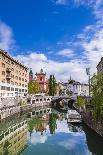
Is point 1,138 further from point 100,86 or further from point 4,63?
point 4,63

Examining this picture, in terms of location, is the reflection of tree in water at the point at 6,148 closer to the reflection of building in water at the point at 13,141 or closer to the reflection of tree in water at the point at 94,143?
the reflection of building in water at the point at 13,141

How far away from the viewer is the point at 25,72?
144 m

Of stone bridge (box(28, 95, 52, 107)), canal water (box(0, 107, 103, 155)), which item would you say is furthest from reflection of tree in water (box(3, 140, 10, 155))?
stone bridge (box(28, 95, 52, 107))

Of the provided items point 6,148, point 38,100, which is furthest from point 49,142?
point 38,100

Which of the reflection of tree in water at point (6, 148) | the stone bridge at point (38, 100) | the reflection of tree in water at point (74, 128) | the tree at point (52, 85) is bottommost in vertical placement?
the reflection of tree in water at point (6, 148)

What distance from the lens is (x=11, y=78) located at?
11431 cm

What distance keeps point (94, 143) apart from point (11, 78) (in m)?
69.0

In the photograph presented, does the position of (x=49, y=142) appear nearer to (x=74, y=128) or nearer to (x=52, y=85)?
(x=74, y=128)

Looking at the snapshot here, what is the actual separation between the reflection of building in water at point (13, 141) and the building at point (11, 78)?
3260 cm

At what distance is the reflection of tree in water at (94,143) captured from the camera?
A: 44719 millimetres

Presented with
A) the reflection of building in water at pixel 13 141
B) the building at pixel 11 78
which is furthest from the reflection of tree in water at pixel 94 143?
the building at pixel 11 78

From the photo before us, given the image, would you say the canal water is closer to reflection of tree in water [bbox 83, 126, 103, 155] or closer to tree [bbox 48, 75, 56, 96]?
reflection of tree in water [bbox 83, 126, 103, 155]

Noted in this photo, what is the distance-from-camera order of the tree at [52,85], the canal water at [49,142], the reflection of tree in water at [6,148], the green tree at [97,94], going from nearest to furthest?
the reflection of tree in water at [6,148]
the canal water at [49,142]
the green tree at [97,94]
the tree at [52,85]

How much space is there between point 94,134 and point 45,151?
1224cm
